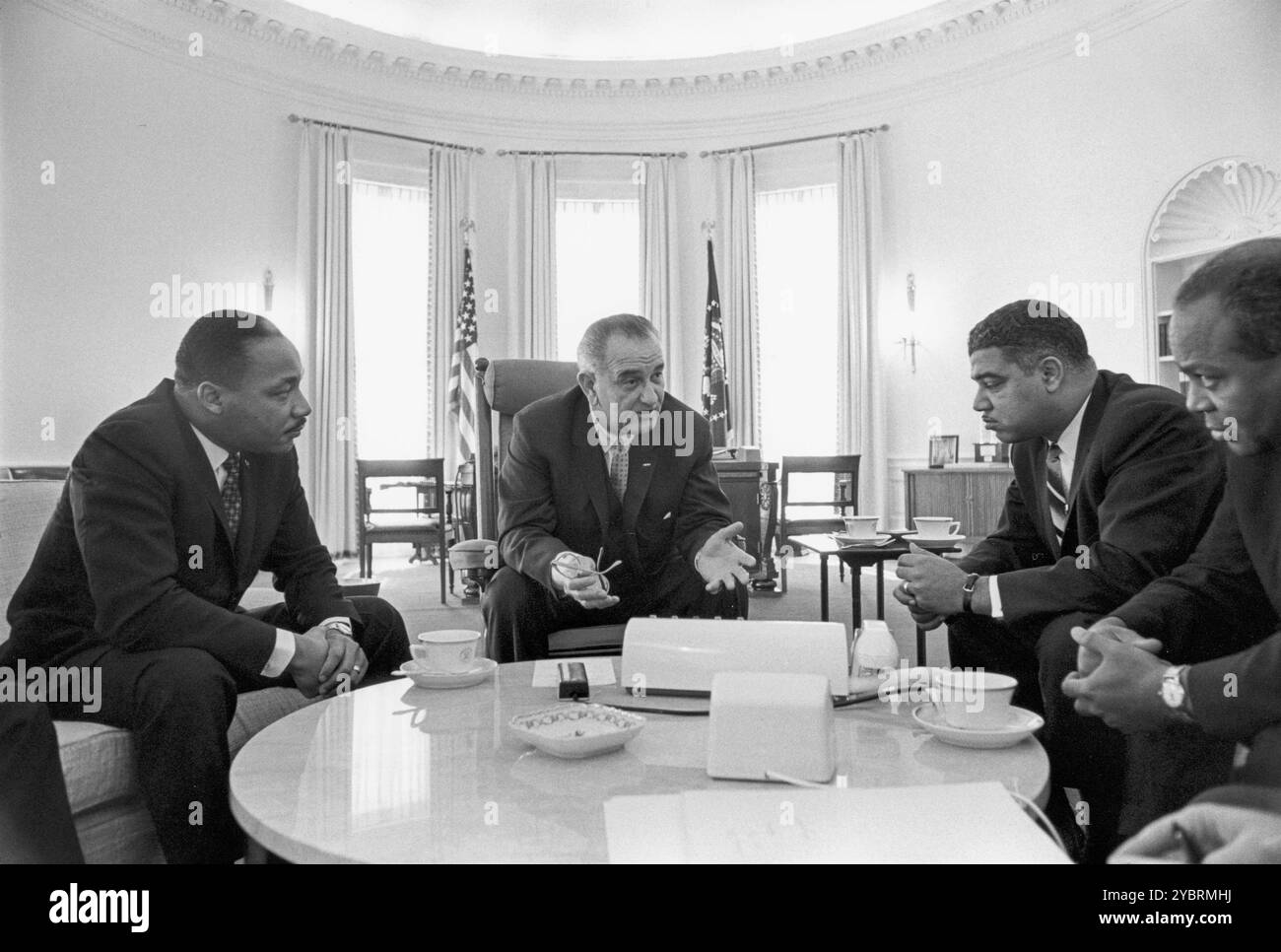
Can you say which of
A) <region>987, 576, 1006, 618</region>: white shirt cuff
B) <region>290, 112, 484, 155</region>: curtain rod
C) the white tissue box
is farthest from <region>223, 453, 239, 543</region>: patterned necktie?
<region>290, 112, 484, 155</region>: curtain rod

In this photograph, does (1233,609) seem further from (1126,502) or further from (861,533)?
(861,533)

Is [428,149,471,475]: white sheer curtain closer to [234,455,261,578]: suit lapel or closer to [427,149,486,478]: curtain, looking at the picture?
[427,149,486,478]: curtain

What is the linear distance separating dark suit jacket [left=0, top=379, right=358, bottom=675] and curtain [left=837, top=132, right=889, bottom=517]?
546 centimetres

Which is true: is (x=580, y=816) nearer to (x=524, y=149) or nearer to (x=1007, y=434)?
(x=1007, y=434)

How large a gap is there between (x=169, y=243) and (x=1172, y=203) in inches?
238

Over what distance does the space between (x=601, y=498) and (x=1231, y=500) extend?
1343 mm

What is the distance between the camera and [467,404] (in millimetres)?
6156

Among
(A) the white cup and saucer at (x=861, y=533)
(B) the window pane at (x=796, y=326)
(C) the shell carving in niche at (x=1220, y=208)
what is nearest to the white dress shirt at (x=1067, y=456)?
(A) the white cup and saucer at (x=861, y=533)

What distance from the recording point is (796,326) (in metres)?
6.83

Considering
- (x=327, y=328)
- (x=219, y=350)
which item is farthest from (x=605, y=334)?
(x=327, y=328)

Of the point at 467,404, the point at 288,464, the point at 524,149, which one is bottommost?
the point at 288,464

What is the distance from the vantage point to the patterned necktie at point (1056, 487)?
1739 mm
